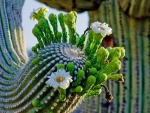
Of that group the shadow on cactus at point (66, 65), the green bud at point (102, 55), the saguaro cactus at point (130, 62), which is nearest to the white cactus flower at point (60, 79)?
the shadow on cactus at point (66, 65)

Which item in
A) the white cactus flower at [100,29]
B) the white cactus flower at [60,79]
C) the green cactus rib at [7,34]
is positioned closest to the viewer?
the white cactus flower at [60,79]

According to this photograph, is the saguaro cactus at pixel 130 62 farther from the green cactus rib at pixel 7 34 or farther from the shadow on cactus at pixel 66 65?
the shadow on cactus at pixel 66 65

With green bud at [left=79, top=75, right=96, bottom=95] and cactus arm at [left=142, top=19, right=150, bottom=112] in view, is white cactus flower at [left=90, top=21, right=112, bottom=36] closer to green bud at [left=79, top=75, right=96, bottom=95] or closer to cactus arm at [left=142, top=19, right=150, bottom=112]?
green bud at [left=79, top=75, right=96, bottom=95]

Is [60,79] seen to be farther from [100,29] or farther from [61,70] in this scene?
[100,29]

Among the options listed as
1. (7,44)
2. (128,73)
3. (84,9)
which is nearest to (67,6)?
(84,9)

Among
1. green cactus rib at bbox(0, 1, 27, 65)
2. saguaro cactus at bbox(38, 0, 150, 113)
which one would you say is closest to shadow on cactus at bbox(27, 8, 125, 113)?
green cactus rib at bbox(0, 1, 27, 65)

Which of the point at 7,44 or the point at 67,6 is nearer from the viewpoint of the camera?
the point at 7,44

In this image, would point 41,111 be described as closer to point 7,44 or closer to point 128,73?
point 7,44

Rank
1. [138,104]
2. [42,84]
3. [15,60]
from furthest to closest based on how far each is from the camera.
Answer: [138,104]
[15,60]
[42,84]

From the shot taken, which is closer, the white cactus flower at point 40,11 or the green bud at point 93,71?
the green bud at point 93,71
